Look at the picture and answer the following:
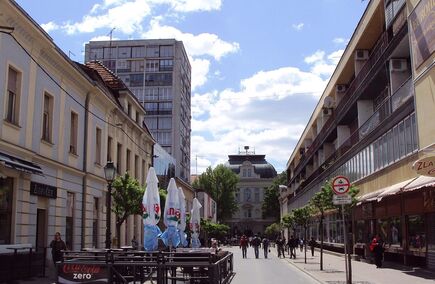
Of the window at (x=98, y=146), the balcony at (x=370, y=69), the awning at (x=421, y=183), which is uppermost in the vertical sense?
the balcony at (x=370, y=69)

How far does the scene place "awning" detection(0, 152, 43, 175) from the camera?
52.2ft

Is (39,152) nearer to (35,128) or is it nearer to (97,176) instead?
(35,128)

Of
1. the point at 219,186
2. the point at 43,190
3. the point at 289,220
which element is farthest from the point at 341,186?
the point at 219,186

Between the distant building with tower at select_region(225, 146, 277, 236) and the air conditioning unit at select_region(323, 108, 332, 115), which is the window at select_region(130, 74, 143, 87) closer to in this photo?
the distant building with tower at select_region(225, 146, 277, 236)

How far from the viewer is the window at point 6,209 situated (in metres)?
17.2

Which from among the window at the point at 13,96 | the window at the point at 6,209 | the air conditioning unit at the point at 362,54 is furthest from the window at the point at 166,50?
the window at the point at 6,209

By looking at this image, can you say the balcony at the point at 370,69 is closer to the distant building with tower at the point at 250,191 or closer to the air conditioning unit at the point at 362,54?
the air conditioning unit at the point at 362,54

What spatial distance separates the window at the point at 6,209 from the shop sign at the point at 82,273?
612 cm

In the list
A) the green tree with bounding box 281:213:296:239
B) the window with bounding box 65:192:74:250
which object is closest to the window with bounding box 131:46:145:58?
the green tree with bounding box 281:213:296:239

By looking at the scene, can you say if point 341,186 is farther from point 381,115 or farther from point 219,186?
point 219,186

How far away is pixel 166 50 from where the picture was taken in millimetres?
92000

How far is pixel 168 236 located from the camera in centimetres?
2108

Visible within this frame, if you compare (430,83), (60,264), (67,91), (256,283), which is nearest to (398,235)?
(430,83)

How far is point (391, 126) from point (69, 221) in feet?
50.2
